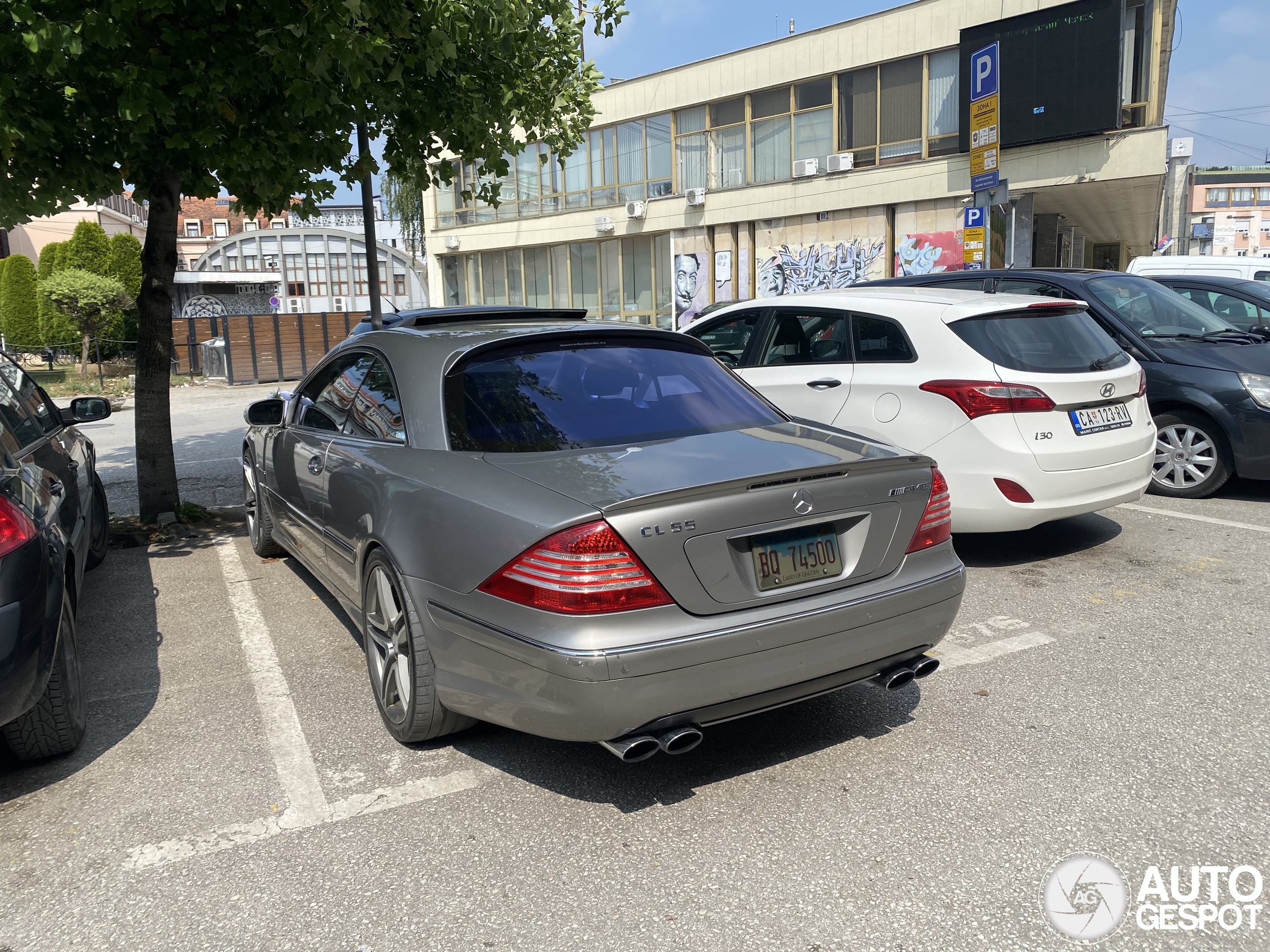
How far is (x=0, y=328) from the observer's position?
3167cm


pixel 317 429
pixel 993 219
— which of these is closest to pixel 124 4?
pixel 317 429

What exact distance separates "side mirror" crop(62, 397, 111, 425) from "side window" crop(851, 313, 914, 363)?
4.53 meters

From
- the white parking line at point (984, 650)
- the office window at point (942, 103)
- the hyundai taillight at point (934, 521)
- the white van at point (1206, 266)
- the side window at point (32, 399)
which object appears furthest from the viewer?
the office window at point (942, 103)

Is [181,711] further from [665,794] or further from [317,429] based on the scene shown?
[665,794]

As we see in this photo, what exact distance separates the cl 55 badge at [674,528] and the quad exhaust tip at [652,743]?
58cm

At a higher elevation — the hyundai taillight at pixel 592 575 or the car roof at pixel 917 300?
the car roof at pixel 917 300

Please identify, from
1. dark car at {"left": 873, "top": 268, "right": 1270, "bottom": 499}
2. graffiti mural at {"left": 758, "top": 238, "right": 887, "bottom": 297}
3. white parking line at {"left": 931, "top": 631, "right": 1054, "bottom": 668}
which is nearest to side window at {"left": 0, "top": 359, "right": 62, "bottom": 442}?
white parking line at {"left": 931, "top": 631, "right": 1054, "bottom": 668}

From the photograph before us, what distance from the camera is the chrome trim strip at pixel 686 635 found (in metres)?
2.73

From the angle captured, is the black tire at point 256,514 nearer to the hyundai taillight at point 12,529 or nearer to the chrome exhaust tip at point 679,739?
the hyundai taillight at point 12,529

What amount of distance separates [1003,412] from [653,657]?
3.35 meters

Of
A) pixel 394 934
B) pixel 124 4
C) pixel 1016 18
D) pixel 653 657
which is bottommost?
pixel 394 934

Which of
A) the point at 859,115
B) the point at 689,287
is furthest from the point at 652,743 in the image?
the point at 689,287

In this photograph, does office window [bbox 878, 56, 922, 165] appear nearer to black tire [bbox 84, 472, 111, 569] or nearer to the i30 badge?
black tire [bbox 84, 472, 111, 569]

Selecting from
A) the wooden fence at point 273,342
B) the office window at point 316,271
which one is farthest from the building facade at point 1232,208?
the wooden fence at point 273,342
